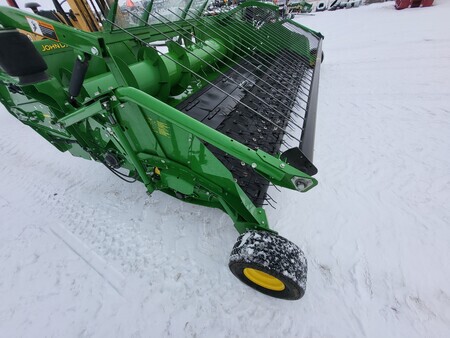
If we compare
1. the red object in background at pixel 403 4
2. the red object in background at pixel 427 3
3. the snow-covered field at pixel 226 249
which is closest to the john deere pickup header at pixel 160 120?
the snow-covered field at pixel 226 249

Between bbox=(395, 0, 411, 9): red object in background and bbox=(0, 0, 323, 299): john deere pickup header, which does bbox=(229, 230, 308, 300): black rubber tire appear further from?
bbox=(395, 0, 411, 9): red object in background

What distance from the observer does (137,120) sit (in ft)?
5.63

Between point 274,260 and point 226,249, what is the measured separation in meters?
0.67

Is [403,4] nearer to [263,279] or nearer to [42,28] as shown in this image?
[263,279]

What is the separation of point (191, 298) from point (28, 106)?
251cm

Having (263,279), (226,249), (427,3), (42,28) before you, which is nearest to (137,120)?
(42,28)

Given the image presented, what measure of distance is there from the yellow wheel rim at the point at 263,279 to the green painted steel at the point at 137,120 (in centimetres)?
32

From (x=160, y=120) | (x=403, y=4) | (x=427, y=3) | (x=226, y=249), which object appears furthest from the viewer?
(x=403, y=4)

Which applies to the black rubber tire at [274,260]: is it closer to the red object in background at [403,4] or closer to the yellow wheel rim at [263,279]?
the yellow wheel rim at [263,279]

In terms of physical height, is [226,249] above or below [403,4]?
below

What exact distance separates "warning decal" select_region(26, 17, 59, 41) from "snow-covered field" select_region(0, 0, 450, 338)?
65.2 inches

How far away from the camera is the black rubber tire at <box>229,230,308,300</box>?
4.86 feet

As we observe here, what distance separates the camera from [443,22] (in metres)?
8.46

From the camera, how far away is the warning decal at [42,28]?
1.43 meters
